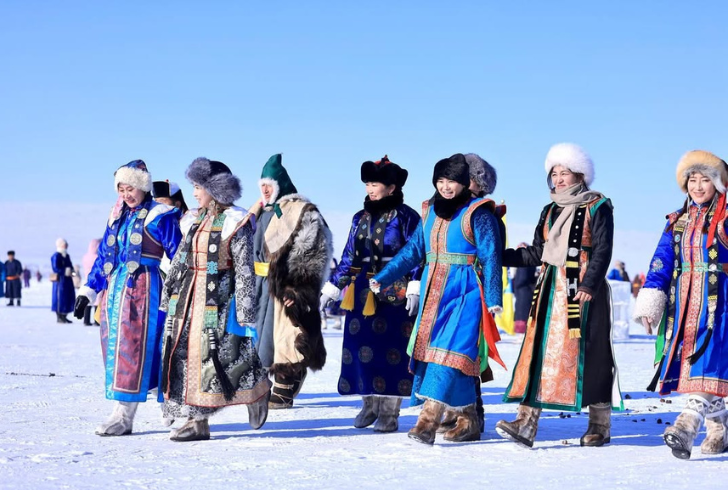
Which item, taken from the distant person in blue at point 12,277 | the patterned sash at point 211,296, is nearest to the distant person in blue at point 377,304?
the patterned sash at point 211,296

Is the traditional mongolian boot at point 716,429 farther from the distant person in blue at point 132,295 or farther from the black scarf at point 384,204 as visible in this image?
the distant person in blue at point 132,295

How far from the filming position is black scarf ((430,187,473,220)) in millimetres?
6496

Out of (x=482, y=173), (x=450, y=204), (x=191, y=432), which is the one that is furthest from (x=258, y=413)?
(x=482, y=173)

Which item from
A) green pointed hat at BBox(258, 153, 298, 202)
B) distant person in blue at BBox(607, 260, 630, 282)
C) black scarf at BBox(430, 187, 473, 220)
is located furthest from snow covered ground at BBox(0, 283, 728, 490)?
distant person in blue at BBox(607, 260, 630, 282)

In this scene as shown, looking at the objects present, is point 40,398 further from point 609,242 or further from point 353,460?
point 609,242

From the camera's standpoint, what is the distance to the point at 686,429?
5.80 meters

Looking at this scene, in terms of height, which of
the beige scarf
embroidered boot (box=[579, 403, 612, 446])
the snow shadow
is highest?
the beige scarf

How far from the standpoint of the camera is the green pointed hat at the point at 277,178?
27.5 feet

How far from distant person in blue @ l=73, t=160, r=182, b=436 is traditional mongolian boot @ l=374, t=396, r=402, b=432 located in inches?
61.0

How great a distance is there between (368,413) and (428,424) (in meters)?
1.15

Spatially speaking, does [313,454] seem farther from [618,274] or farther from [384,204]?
[618,274]

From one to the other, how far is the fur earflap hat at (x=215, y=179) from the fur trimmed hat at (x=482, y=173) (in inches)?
61.4

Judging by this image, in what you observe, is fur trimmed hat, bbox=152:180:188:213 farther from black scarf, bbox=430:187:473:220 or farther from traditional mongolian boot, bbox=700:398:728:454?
traditional mongolian boot, bbox=700:398:728:454

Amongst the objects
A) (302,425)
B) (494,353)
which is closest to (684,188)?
(494,353)
